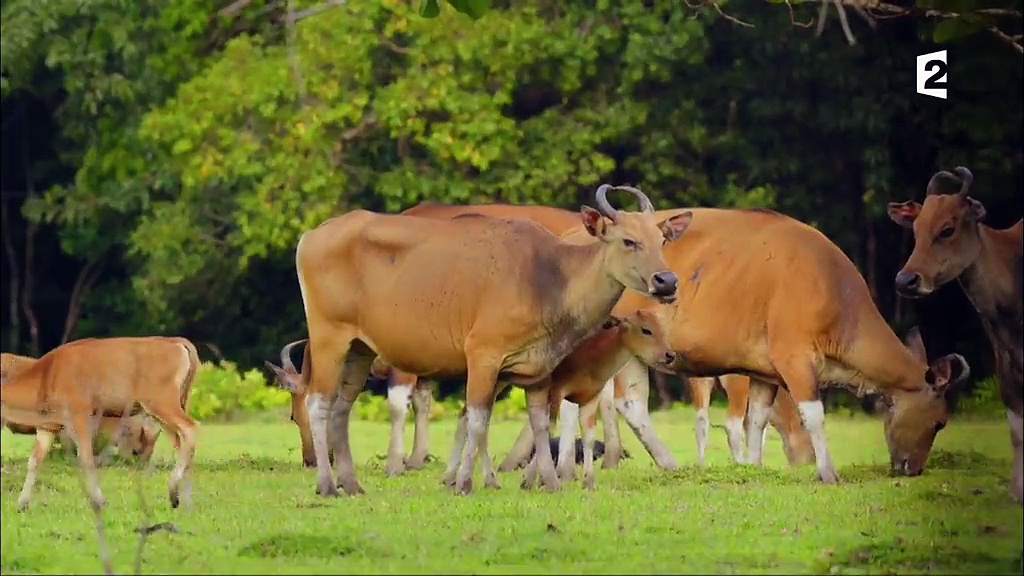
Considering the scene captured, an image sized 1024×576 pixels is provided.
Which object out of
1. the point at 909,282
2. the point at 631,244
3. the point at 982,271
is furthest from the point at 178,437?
the point at 982,271

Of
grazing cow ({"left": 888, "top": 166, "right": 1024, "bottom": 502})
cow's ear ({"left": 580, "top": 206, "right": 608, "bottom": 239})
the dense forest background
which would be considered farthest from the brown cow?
the dense forest background

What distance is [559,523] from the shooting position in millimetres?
11375

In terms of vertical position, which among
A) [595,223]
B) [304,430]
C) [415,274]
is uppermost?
[595,223]

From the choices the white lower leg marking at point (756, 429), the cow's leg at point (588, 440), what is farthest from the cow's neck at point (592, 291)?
the white lower leg marking at point (756, 429)

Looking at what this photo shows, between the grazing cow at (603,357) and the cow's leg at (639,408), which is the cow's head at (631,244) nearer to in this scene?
the grazing cow at (603,357)

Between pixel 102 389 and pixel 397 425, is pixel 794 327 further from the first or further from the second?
pixel 102 389

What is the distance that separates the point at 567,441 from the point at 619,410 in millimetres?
1571

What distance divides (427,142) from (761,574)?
17252mm

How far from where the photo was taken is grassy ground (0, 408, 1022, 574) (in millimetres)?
9945

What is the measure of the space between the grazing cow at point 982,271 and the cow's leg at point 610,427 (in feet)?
13.2

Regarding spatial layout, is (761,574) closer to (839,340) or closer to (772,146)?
(839,340)

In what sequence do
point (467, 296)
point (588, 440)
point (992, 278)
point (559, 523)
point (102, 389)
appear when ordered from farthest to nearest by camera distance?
1. point (588, 440)
2. point (467, 296)
3. point (102, 389)
4. point (992, 278)
5. point (559, 523)

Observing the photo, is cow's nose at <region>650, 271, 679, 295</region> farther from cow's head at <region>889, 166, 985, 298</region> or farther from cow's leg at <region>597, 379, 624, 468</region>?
cow's leg at <region>597, 379, 624, 468</region>

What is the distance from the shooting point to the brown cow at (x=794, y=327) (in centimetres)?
→ 1477
